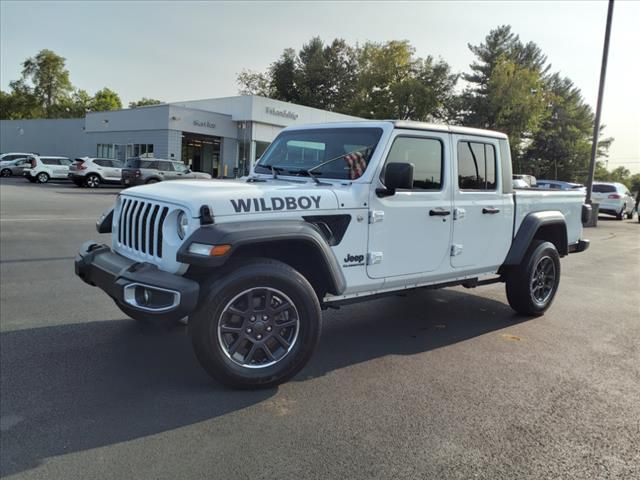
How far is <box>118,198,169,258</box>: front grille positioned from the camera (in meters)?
3.80

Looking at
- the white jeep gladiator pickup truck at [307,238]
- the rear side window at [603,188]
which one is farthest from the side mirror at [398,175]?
the rear side window at [603,188]

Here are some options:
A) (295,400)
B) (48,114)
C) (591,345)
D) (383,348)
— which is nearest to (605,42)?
(591,345)

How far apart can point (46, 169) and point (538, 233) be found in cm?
3222

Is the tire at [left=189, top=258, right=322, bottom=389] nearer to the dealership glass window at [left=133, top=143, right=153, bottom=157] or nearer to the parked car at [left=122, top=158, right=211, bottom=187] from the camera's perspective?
the parked car at [left=122, top=158, right=211, bottom=187]

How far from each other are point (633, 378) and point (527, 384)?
978 millimetres

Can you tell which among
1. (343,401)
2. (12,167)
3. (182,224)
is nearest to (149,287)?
(182,224)

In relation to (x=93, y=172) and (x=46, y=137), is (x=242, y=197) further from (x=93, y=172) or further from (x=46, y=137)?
(x=46, y=137)

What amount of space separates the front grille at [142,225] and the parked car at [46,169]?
103 feet

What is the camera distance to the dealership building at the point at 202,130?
3628 cm

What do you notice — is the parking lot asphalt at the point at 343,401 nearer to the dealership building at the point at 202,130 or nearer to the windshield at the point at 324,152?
the windshield at the point at 324,152

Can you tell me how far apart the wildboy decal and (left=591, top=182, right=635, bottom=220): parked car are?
24908mm

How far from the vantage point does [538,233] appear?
6246 mm

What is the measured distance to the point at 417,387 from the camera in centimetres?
396

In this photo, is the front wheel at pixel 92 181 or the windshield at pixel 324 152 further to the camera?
the front wheel at pixel 92 181
